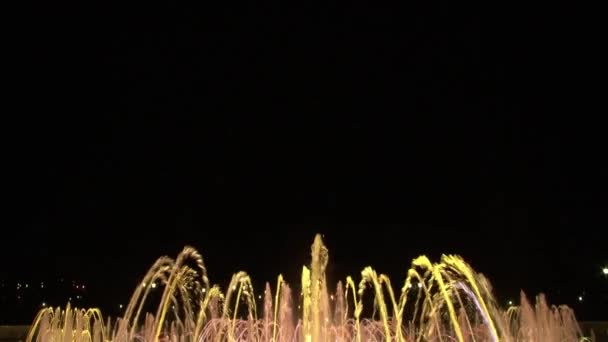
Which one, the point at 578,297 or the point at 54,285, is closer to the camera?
the point at 578,297

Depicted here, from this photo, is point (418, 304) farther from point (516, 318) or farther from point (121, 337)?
point (121, 337)

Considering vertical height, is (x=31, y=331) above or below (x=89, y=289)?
below

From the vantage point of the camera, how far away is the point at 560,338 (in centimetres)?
2373

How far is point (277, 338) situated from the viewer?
2502cm

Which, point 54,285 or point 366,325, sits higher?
point 54,285

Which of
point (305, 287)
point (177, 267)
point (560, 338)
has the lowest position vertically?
point (560, 338)

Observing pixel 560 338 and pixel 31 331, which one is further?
pixel 31 331

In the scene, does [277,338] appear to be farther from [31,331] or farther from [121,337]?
[31,331]

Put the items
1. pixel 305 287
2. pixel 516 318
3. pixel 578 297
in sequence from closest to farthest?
pixel 305 287 < pixel 516 318 < pixel 578 297

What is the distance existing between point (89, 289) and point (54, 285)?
14.3 feet

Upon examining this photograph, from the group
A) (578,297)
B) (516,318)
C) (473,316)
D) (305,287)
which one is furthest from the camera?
(578,297)

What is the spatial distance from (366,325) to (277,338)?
5.07 m

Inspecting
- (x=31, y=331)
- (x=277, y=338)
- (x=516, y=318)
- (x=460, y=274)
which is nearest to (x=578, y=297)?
(x=516, y=318)

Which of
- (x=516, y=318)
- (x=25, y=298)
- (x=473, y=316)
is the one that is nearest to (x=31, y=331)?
(x=516, y=318)
